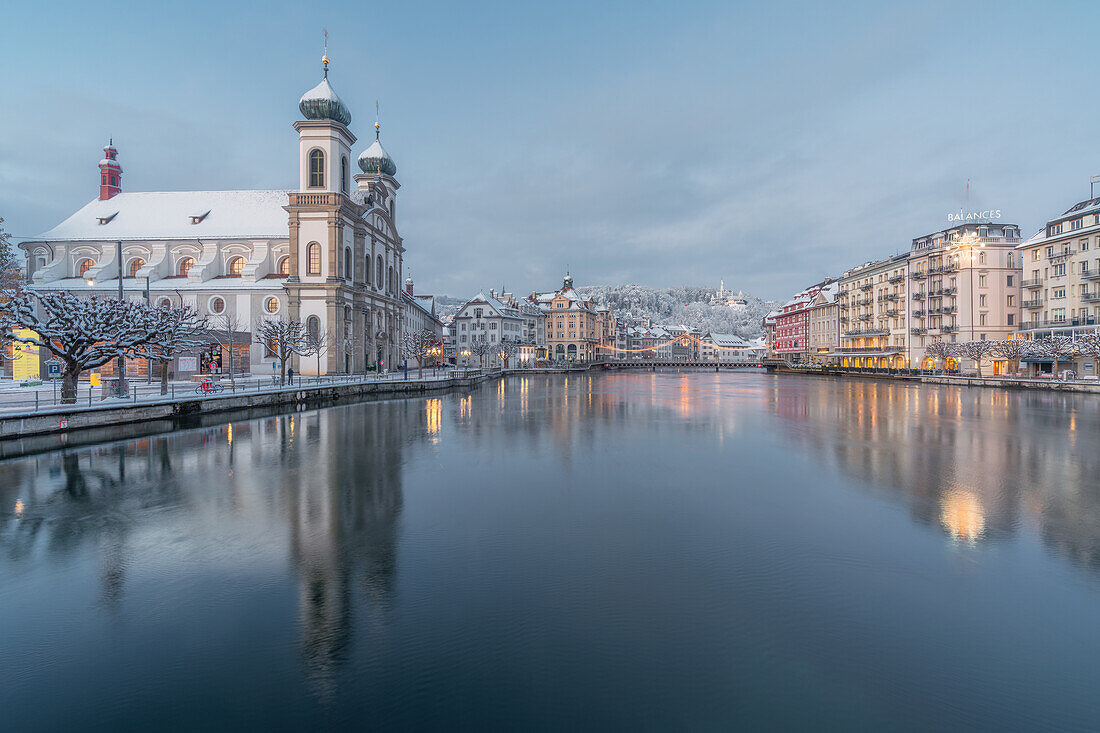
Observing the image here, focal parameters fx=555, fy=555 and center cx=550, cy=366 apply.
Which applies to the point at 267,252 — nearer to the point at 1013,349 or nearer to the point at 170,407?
the point at 170,407

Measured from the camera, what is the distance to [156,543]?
899 centimetres

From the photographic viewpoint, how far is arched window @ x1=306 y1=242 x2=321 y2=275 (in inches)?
2078

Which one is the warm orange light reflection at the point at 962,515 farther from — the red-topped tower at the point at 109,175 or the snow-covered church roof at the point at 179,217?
the red-topped tower at the point at 109,175

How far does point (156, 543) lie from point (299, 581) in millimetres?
3339

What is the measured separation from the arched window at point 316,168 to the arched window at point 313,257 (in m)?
6.14

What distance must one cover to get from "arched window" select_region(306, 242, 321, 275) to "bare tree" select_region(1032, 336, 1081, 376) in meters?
67.3

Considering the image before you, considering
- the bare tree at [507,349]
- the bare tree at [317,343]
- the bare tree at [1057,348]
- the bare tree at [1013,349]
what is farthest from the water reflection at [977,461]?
the bare tree at [507,349]

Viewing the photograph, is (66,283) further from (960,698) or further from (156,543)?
(960,698)

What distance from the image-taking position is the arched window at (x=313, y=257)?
52.8 m

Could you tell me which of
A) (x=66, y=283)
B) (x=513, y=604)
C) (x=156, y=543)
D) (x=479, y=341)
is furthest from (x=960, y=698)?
(x=479, y=341)

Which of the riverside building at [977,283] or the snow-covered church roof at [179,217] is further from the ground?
the snow-covered church roof at [179,217]

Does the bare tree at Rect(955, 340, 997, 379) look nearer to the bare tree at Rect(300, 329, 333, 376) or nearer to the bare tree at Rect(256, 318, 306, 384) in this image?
the bare tree at Rect(300, 329, 333, 376)

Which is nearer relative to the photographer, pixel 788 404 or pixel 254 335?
pixel 788 404

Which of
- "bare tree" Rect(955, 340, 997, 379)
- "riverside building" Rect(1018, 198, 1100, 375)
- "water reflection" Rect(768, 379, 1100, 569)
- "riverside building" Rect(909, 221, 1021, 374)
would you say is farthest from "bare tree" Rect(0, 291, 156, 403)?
"riverside building" Rect(909, 221, 1021, 374)
